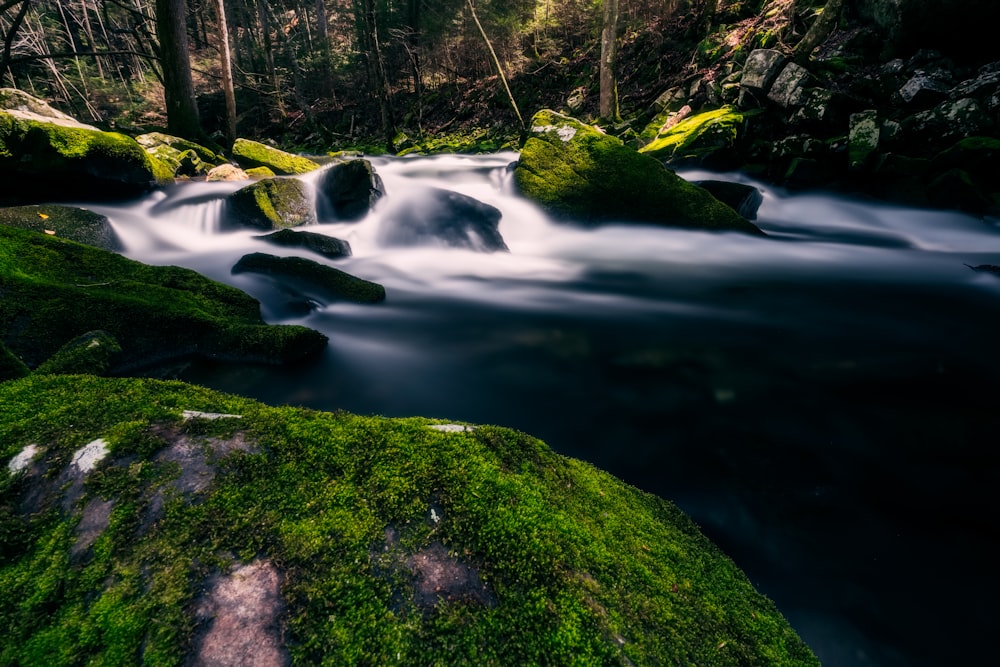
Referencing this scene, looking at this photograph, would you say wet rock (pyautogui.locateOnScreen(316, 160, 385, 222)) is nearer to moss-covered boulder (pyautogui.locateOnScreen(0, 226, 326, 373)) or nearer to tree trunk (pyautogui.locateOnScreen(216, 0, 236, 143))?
moss-covered boulder (pyautogui.locateOnScreen(0, 226, 326, 373))

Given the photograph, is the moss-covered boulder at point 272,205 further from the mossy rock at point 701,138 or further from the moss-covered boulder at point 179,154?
the mossy rock at point 701,138

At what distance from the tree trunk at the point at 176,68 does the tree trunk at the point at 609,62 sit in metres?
11.9

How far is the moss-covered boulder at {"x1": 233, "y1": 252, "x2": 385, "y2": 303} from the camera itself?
19.0 ft

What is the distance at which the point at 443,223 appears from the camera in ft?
27.9

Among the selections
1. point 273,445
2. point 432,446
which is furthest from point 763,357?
point 273,445

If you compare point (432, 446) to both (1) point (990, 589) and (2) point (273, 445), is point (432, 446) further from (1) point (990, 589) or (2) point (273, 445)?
(1) point (990, 589)

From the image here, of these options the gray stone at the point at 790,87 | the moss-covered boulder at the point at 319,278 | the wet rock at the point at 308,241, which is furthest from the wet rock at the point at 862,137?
the wet rock at the point at 308,241

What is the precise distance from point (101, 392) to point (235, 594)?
4.09 feet

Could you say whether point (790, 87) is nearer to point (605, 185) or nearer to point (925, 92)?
point (925, 92)

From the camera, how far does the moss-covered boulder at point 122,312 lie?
3299 mm

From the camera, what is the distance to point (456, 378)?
4.52 meters


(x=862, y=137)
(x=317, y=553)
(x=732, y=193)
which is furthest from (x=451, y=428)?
(x=862, y=137)

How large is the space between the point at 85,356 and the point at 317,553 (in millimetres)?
2751

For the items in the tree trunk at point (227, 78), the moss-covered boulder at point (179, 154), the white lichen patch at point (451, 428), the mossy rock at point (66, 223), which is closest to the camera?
the white lichen patch at point (451, 428)
